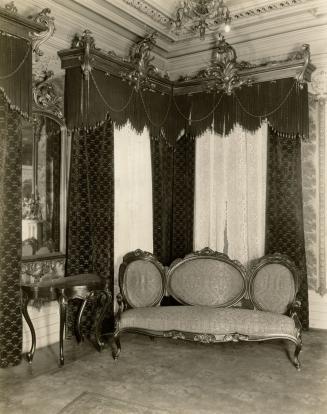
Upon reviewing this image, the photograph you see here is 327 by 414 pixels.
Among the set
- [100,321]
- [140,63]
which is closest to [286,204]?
[140,63]

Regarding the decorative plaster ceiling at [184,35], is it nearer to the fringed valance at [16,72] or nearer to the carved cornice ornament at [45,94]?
the carved cornice ornament at [45,94]

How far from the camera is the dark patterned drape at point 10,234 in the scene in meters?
3.95

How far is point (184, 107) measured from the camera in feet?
19.4

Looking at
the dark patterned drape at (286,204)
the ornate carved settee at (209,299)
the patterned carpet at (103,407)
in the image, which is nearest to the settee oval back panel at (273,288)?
the ornate carved settee at (209,299)

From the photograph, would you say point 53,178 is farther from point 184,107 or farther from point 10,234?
point 184,107

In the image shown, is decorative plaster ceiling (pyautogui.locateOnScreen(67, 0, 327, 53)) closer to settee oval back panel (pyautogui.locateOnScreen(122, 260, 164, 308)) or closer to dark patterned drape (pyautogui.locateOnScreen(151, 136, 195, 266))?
dark patterned drape (pyautogui.locateOnScreen(151, 136, 195, 266))

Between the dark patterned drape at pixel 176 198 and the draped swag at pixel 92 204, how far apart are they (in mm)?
971

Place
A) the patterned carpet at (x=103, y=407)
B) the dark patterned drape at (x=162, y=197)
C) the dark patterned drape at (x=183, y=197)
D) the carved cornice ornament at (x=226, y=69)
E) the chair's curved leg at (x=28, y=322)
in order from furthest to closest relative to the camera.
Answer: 1. the dark patterned drape at (x=183, y=197)
2. the dark patterned drape at (x=162, y=197)
3. the carved cornice ornament at (x=226, y=69)
4. the chair's curved leg at (x=28, y=322)
5. the patterned carpet at (x=103, y=407)

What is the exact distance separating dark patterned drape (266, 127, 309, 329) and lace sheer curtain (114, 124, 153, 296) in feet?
4.77

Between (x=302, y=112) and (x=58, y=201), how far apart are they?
2.88m

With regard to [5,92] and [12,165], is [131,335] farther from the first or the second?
[5,92]

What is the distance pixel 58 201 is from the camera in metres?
4.74

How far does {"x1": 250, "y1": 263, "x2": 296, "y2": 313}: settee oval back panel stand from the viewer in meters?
4.49

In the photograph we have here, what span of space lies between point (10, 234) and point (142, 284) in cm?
144
